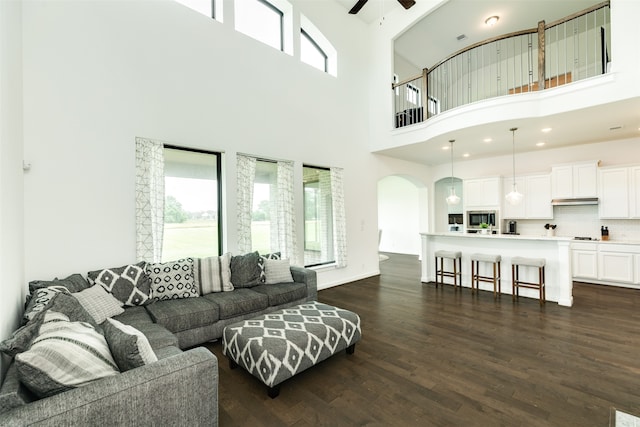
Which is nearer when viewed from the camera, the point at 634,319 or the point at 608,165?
the point at 634,319

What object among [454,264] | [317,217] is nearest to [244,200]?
[317,217]

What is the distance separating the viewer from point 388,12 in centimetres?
627

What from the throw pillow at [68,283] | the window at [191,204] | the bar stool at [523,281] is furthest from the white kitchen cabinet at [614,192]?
the throw pillow at [68,283]

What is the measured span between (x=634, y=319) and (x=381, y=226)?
7.52 meters

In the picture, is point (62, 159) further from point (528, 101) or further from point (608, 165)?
point (608, 165)

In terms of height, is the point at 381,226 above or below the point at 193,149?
below

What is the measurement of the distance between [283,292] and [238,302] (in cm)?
66

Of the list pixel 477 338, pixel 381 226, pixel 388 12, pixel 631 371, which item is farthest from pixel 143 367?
pixel 381 226

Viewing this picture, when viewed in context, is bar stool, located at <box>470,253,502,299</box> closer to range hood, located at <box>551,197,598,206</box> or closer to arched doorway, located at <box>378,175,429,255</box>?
range hood, located at <box>551,197,598,206</box>

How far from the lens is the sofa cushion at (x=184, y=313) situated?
2.86 m

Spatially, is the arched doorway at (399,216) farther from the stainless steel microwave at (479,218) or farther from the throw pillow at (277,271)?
the throw pillow at (277,271)

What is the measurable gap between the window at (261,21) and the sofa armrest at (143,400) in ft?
16.5

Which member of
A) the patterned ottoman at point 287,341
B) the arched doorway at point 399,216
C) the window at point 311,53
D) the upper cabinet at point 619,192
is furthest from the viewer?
the arched doorway at point 399,216

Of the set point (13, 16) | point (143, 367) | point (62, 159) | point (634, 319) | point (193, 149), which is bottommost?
→ point (634, 319)
